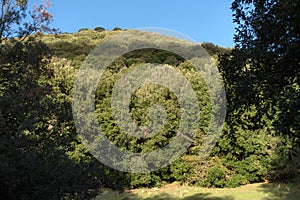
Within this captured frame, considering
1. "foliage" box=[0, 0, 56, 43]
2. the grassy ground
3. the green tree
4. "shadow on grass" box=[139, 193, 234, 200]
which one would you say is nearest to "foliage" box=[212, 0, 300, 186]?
the green tree

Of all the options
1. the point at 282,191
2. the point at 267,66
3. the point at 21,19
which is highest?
the point at 21,19

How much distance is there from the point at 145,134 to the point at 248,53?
7827mm

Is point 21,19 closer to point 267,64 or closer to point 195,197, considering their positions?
point 267,64

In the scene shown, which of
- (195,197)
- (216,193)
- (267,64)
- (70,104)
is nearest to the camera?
(267,64)

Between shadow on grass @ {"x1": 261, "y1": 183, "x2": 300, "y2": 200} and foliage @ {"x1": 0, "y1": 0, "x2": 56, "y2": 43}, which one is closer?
foliage @ {"x1": 0, "y1": 0, "x2": 56, "y2": 43}

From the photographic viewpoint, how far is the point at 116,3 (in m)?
13.8

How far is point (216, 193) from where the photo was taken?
10.7 meters

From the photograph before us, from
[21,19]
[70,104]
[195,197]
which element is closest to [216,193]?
[195,197]

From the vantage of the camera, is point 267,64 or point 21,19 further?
point 21,19

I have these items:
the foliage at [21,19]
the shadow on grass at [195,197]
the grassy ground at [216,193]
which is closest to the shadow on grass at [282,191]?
the grassy ground at [216,193]

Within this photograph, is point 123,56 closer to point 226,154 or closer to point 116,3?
point 116,3

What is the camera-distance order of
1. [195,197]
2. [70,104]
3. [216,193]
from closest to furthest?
[70,104], [195,197], [216,193]

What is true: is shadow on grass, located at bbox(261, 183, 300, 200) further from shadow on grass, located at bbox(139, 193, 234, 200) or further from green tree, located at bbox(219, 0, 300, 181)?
green tree, located at bbox(219, 0, 300, 181)

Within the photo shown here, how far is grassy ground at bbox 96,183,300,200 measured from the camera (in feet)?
32.4
